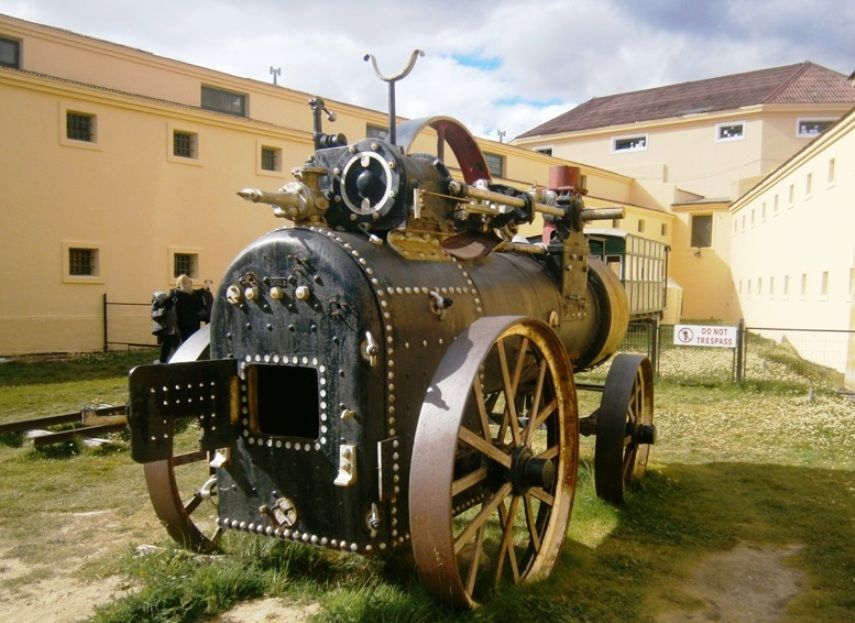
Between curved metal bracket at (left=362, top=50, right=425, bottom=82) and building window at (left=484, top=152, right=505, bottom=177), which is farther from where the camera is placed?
building window at (left=484, top=152, right=505, bottom=177)

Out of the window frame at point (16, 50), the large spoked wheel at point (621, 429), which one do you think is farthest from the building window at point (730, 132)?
the large spoked wheel at point (621, 429)

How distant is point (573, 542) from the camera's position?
5.06 meters

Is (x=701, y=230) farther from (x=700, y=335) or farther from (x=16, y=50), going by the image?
(x=16, y=50)

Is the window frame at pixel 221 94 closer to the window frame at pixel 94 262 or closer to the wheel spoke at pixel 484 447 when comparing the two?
the window frame at pixel 94 262

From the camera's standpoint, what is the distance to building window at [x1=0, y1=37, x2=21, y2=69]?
17312 mm

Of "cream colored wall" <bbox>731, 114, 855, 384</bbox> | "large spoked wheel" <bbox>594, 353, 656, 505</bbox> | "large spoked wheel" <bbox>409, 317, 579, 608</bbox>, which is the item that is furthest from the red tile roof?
"large spoked wheel" <bbox>409, 317, 579, 608</bbox>

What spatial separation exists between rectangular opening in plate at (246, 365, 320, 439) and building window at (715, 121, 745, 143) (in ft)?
126

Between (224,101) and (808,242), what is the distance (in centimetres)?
1604

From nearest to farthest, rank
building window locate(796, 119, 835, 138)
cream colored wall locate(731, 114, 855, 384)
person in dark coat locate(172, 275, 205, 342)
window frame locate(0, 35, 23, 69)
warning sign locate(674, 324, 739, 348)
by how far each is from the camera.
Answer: person in dark coat locate(172, 275, 205, 342)
warning sign locate(674, 324, 739, 348)
cream colored wall locate(731, 114, 855, 384)
window frame locate(0, 35, 23, 69)
building window locate(796, 119, 835, 138)

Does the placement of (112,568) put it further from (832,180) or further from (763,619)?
(832,180)

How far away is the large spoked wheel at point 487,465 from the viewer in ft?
10.8

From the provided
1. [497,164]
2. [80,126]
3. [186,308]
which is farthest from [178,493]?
[497,164]

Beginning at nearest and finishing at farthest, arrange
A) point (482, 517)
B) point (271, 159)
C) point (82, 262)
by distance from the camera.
Result: 1. point (482, 517)
2. point (82, 262)
3. point (271, 159)

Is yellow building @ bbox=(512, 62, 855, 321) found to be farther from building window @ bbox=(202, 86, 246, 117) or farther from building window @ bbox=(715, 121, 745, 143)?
building window @ bbox=(202, 86, 246, 117)
